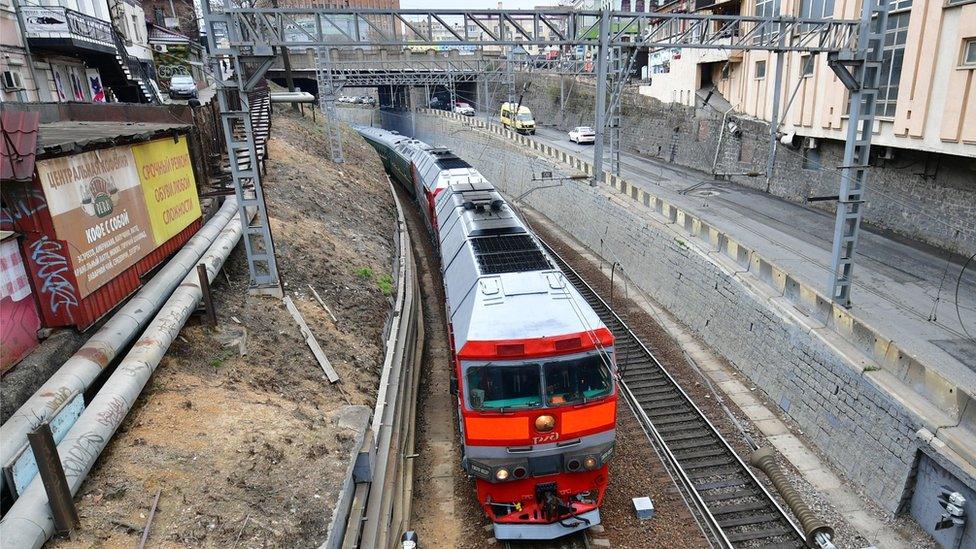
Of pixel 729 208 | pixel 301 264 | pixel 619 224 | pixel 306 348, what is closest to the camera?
pixel 306 348

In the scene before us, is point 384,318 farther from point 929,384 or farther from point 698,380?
point 929,384

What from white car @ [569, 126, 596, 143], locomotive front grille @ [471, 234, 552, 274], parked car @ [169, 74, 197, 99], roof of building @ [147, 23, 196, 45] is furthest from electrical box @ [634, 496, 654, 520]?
roof of building @ [147, 23, 196, 45]

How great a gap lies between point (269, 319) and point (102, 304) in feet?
10.3

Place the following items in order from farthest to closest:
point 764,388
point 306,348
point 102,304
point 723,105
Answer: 1. point 723,105
2. point 764,388
3. point 306,348
4. point 102,304

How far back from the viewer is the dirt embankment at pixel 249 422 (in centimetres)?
596

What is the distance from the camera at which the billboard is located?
743 centimetres

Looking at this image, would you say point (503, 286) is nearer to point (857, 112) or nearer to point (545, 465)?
point (545, 465)

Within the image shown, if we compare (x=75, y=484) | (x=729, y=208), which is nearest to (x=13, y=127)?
(x=75, y=484)

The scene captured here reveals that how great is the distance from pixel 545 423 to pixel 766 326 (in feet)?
23.7

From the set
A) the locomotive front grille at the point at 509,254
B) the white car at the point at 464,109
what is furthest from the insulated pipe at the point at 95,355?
the white car at the point at 464,109

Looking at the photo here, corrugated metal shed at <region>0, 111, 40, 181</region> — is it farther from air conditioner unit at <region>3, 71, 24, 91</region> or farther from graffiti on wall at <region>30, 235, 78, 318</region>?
air conditioner unit at <region>3, 71, 24, 91</region>

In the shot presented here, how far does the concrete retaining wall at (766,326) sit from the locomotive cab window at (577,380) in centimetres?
503

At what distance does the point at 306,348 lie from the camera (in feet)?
34.7

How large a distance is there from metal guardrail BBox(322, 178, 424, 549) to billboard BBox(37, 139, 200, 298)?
4.72 metres
